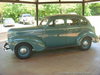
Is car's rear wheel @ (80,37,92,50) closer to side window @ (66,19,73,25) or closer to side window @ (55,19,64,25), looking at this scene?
side window @ (66,19,73,25)

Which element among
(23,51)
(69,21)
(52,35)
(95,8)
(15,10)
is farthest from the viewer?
(95,8)

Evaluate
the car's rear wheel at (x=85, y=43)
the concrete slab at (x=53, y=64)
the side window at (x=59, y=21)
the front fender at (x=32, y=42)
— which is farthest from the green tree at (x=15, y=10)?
the car's rear wheel at (x=85, y=43)

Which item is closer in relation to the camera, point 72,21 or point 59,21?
point 59,21

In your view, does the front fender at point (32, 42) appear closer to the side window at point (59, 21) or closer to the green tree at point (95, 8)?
the side window at point (59, 21)

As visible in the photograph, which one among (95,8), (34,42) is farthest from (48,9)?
(34,42)

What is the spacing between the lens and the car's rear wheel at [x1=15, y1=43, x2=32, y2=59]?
5.40 metres

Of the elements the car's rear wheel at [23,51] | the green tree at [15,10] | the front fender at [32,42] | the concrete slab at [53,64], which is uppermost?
the green tree at [15,10]

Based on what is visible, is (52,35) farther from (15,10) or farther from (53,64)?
(15,10)

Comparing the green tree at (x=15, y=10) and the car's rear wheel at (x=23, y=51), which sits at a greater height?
the green tree at (x=15, y=10)

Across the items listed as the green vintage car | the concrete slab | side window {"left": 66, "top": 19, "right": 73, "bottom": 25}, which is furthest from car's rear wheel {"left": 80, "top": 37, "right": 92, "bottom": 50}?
side window {"left": 66, "top": 19, "right": 73, "bottom": 25}

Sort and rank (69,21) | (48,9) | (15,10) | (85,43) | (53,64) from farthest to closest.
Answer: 1. (48,9)
2. (15,10)
3. (85,43)
4. (69,21)
5. (53,64)

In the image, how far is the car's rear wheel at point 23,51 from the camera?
540cm

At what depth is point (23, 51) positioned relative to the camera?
17.8 feet

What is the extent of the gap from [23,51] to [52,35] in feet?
4.03
